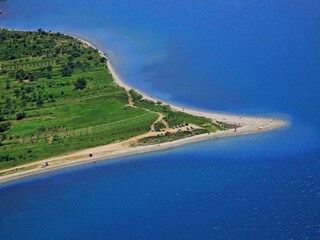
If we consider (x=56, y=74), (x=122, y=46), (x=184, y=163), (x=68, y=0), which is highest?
(x=68, y=0)

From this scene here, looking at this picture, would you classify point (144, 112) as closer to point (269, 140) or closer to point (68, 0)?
point (269, 140)

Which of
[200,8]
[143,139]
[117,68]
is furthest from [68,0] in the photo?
[143,139]

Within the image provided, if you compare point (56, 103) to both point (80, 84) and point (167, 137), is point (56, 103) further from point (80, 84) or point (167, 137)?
point (167, 137)

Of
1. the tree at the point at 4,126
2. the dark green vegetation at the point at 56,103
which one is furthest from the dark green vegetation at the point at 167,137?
the tree at the point at 4,126

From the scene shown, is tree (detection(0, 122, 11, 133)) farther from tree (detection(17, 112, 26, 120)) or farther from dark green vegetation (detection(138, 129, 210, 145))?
dark green vegetation (detection(138, 129, 210, 145))

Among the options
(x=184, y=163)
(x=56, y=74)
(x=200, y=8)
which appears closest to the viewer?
(x=184, y=163)

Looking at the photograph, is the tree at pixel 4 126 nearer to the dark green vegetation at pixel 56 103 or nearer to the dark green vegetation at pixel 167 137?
the dark green vegetation at pixel 56 103

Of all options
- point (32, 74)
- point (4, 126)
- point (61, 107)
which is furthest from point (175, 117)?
point (32, 74)

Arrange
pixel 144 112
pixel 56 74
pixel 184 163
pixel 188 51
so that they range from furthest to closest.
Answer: pixel 188 51
pixel 56 74
pixel 144 112
pixel 184 163

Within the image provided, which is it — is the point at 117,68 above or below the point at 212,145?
above
